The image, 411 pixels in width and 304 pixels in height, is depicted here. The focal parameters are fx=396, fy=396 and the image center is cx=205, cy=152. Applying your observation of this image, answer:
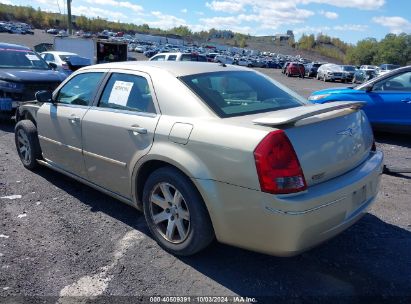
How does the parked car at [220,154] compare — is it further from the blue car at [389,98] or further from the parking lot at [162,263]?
the blue car at [389,98]

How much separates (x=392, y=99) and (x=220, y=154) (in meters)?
5.92

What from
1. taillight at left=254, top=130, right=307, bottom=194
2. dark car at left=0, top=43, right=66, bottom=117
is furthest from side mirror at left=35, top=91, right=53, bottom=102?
dark car at left=0, top=43, right=66, bottom=117

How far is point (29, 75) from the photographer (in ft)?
29.7

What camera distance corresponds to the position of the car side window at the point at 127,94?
12.0 feet

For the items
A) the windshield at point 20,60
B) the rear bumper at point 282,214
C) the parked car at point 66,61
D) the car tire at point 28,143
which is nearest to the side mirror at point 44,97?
the car tire at point 28,143

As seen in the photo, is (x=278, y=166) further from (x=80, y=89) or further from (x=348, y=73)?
(x=348, y=73)

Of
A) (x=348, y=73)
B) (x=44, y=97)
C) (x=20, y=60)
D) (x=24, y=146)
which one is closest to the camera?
(x=44, y=97)

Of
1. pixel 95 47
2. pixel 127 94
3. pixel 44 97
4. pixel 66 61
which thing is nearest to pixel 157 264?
pixel 127 94

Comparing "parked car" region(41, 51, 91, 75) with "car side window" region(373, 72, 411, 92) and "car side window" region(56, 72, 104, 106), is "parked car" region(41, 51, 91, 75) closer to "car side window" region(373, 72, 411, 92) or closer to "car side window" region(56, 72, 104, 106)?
"car side window" region(56, 72, 104, 106)

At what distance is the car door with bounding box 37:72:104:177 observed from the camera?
4293 millimetres

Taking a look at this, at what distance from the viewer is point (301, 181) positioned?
273 centimetres

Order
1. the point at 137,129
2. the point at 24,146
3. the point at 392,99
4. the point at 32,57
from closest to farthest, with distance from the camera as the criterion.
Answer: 1. the point at 137,129
2. the point at 24,146
3. the point at 392,99
4. the point at 32,57

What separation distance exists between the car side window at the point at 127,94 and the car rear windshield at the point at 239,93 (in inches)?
15.7

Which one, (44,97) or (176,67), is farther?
(44,97)
